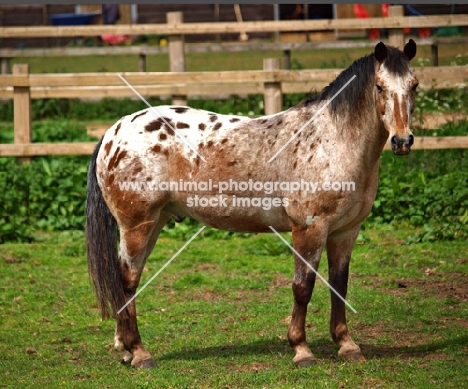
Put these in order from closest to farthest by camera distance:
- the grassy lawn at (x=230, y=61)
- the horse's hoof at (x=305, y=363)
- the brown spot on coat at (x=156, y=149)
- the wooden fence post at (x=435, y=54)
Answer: the horse's hoof at (x=305, y=363) < the brown spot on coat at (x=156, y=149) < the wooden fence post at (x=435, y=54) < the grassy lawn at (x=230, y=61)

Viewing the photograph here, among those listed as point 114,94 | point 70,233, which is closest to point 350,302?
point 70,233

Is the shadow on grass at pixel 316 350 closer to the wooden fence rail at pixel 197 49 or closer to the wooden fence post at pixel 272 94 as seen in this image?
the wooden fence post at pixel 272 94

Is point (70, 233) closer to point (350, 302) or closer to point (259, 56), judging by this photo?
point (350, 302)

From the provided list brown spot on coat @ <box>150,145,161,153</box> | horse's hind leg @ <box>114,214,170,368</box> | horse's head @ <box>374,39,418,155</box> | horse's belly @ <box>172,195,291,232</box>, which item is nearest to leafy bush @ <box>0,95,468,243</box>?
horse's belly @ <box>172,195,291,232</box>

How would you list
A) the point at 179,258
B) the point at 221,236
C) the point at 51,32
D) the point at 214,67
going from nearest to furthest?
the point at 179,258 → the point at 221,236 → the point at 51,32 → the point at 214,67

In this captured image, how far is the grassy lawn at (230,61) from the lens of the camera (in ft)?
42.2

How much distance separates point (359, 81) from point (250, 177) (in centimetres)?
98

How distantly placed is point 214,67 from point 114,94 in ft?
25.9

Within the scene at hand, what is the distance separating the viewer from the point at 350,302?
7.13 meters

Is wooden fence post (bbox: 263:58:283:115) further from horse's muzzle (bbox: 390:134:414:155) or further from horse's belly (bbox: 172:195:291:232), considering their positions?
horse's muzzle (bbox: 390:134:414:155)

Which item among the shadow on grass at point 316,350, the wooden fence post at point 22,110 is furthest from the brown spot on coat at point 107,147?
the wooden fence post at point 22,110

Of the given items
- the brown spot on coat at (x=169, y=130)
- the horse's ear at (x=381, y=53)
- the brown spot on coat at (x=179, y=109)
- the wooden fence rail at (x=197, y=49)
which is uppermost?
the wooden fence rail at (x=197, y=49)

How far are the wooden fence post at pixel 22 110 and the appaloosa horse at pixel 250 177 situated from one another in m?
4.05

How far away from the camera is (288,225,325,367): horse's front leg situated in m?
5.66
